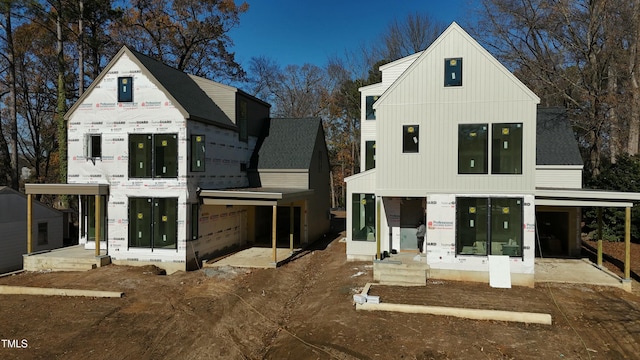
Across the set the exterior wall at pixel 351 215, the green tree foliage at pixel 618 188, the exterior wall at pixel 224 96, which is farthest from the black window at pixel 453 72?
the green tree foliage at pixel 618 188

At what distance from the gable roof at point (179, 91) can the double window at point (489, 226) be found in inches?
443

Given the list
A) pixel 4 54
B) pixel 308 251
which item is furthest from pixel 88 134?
pixel 4 54

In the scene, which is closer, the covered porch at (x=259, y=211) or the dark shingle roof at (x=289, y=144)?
the covered porch at (x=259, y=211)

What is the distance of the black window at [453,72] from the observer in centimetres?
1359

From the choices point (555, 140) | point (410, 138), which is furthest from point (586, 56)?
point (410, 138)

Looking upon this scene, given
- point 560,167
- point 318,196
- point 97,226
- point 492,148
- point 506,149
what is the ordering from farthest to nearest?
point 318,196
point 560,167
point 97,226
point 492,148
point 506,149

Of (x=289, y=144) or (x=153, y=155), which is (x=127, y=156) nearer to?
(x=153, y=155)

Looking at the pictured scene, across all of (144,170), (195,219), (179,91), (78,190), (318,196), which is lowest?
(195,219)

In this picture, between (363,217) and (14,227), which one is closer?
(363,217)

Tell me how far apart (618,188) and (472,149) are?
12.2m

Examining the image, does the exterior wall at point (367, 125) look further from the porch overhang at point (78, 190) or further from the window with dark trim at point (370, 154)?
the porch overhang at point (78, 190)

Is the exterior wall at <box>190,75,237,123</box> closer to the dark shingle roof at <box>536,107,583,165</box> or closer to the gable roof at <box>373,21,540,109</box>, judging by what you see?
the gable roof at <box>373,21,540,109</box>

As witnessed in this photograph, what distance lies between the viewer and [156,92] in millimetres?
15766

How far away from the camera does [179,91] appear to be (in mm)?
16859
